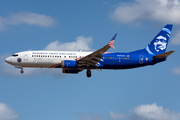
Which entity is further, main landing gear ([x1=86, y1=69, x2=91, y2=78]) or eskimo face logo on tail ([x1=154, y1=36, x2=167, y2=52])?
eskimo face logo on tail ([x1=154, y1=36, x2=167, y2=52])

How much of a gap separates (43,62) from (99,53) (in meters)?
9.95

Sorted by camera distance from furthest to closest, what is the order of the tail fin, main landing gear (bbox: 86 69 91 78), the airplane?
the tail fin → main landing gear (bbox: 86 69 91 78) → the airplane

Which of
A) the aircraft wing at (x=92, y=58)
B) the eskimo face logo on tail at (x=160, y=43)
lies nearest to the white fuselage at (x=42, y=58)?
the aircraft wing at (x=92, y=58)

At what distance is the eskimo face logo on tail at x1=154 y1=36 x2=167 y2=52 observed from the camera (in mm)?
56750

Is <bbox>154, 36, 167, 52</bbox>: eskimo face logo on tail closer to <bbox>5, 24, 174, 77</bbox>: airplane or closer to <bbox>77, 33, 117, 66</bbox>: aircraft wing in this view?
<bbox>5, 24, 174, 77</bbox>: airplane

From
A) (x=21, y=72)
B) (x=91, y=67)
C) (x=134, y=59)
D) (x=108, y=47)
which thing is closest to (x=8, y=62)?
(x=21, y=72)

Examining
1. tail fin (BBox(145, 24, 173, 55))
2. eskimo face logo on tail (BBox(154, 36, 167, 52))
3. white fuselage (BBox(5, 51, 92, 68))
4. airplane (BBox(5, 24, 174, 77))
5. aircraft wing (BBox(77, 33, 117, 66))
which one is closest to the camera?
aircraft wing (BBox(77, 33, 117, 66))

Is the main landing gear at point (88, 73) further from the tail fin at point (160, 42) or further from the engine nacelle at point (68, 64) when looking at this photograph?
the tail fin at point (160, 42)

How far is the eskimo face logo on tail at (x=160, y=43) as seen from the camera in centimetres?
5675

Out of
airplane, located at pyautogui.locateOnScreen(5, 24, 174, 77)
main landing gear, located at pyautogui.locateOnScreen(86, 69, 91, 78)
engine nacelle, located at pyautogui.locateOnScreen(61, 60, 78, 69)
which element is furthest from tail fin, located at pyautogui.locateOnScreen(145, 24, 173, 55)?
engine nacelle, located at pyautogui.locateOnScreen(61, 60, 78, 69)

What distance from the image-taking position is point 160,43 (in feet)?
188

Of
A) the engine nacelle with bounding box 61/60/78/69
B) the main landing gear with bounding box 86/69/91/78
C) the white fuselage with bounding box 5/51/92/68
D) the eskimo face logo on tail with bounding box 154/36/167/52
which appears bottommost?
the main landing gear with bounding box 86/69/91/78

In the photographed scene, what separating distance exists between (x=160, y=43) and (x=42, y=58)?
22400mm

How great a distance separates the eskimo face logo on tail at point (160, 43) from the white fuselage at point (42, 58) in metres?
13.9
